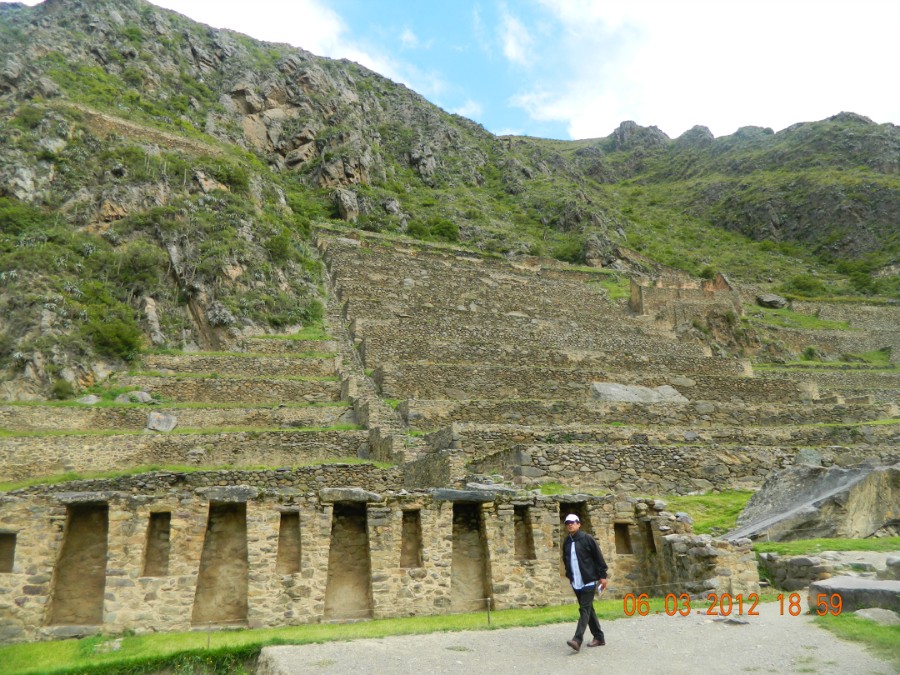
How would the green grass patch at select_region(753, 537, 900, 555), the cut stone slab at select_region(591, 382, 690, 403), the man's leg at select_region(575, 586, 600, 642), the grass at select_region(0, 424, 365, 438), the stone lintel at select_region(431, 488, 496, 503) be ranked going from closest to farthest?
the man's leg at select_region(575, 586, 600, 642) → the stone lintel at select_region(431, 488, 496, 503) → the green grass patch at select_region(753, 537, 900, 555) → the grass at select_region(0, 424, 365, 438) → the cut stone slab at select_region(591, 382, 690, 403)

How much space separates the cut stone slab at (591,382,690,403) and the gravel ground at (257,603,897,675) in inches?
570

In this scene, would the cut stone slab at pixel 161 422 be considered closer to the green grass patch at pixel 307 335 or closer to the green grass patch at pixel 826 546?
the green grass patch at pixel 307 335

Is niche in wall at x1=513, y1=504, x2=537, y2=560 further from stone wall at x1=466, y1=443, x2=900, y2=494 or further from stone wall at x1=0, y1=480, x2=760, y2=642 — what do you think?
stone wall at x1=466, y1=443, x2=900, y2=494

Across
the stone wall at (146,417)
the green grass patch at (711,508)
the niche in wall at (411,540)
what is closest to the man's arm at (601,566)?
the niche in wall at (411,540)

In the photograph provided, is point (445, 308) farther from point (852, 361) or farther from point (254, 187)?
point (852, 361)

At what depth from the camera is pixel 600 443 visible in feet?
53.3

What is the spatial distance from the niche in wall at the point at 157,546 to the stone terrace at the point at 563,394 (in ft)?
21.5

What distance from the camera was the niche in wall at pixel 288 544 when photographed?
820 cm

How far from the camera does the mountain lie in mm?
29844

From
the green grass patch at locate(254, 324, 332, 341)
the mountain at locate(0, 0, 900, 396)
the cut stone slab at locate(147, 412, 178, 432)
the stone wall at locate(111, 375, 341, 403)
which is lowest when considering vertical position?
the cut stone slab at locate(147, 412, 178, 432)

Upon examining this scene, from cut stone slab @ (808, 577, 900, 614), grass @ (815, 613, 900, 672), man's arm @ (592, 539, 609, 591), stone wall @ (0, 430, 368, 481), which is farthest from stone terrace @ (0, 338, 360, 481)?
grass @ (815, 613, 900, 672)

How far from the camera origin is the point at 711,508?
1314 centimetres

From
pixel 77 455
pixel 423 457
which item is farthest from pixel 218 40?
pixel 423 457

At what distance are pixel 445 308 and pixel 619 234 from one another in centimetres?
5075
